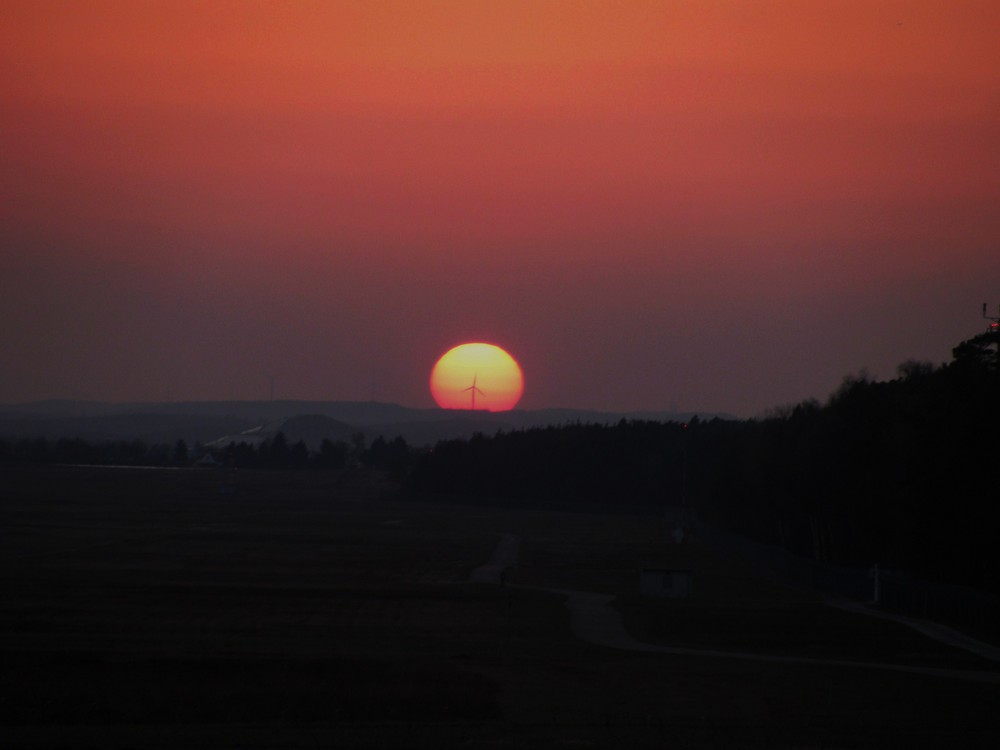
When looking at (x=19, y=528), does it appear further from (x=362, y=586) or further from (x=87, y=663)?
(x=87, y=663)

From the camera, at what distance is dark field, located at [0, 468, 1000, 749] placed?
3919cm

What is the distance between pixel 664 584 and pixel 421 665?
→ 32.9m

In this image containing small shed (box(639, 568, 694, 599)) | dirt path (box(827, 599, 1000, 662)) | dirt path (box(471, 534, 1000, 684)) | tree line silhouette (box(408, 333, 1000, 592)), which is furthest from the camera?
tree line silhouette (box(408, 333, 1000, 592))

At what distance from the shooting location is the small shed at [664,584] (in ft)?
262

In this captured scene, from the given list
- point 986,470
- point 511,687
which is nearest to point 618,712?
point 511,687

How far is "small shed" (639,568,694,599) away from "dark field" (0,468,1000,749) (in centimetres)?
228

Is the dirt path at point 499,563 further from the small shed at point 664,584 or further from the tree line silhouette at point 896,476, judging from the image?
the tree line silhouette at point 896,476

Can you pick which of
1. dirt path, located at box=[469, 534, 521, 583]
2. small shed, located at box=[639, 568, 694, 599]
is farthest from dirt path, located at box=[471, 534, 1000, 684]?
small shed, located at box=[639, 568, 694, 599]

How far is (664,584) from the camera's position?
263ft

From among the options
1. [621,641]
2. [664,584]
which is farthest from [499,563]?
[621,641]

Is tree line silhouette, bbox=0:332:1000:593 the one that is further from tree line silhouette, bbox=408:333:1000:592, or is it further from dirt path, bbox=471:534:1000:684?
dirt path, bbox=471:534:1000:684

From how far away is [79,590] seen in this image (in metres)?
74.2

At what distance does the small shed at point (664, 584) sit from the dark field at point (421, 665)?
2.28m

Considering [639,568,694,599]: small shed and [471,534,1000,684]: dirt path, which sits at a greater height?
[639,568,694,599]: small shed
